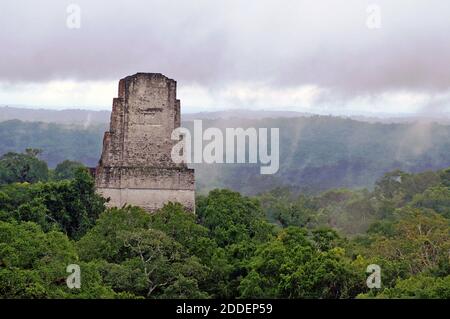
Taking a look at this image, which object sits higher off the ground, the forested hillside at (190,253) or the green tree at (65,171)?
the green tree at (65,171)

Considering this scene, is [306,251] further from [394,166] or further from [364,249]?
[394,166]

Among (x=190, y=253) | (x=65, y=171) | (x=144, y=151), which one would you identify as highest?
(x=144, y=151)

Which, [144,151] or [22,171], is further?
[22,171]

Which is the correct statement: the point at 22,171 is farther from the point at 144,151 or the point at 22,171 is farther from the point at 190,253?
the point at 190,253

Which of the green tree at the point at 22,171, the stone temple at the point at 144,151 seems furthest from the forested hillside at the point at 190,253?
the green tree at the point at 22,171

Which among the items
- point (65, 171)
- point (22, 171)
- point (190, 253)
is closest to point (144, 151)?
point (190, 253)

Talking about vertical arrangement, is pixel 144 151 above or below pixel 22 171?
above

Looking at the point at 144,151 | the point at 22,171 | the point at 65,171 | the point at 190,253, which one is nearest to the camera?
the point at 190,253

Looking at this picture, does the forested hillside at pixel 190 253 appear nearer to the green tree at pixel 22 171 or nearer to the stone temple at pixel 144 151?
the stone temple at pixel 144 151
